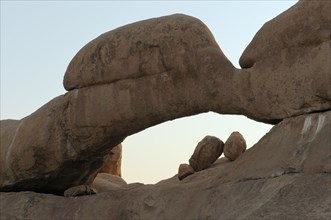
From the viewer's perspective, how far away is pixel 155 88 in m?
10.3

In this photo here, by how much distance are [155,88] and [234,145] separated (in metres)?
1.96

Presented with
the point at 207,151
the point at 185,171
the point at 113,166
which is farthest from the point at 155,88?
the point at 113,166

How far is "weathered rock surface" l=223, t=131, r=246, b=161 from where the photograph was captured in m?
11.2

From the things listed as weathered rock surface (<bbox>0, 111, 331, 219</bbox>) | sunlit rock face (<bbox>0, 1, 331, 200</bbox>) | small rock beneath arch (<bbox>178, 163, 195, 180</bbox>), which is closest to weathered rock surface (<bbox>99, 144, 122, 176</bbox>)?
sunlit rock face (<bbox>0, 1, 331, 200</bbox>)

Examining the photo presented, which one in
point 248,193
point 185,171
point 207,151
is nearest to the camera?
point 248,193

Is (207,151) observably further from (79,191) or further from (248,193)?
(248,193)

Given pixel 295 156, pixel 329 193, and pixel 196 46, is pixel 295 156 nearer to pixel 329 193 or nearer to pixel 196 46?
pixel 329 193

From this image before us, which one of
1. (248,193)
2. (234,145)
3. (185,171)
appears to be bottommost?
(185,171)

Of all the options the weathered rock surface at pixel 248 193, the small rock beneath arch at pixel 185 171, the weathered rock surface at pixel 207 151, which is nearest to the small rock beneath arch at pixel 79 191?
the weathered rock surface at pixel 248 193

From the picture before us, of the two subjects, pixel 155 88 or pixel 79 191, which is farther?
pixel 79 191

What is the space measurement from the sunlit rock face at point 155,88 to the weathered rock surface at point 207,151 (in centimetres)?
158

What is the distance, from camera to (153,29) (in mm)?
10516

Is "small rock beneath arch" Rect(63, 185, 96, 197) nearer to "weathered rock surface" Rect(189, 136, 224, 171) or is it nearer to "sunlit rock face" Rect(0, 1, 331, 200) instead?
"sunlit rock face" Rect(0, 1, 331, 200)

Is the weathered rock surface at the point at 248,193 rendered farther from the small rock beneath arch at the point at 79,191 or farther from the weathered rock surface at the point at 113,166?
the weathered rock surface at the point at 113,166
